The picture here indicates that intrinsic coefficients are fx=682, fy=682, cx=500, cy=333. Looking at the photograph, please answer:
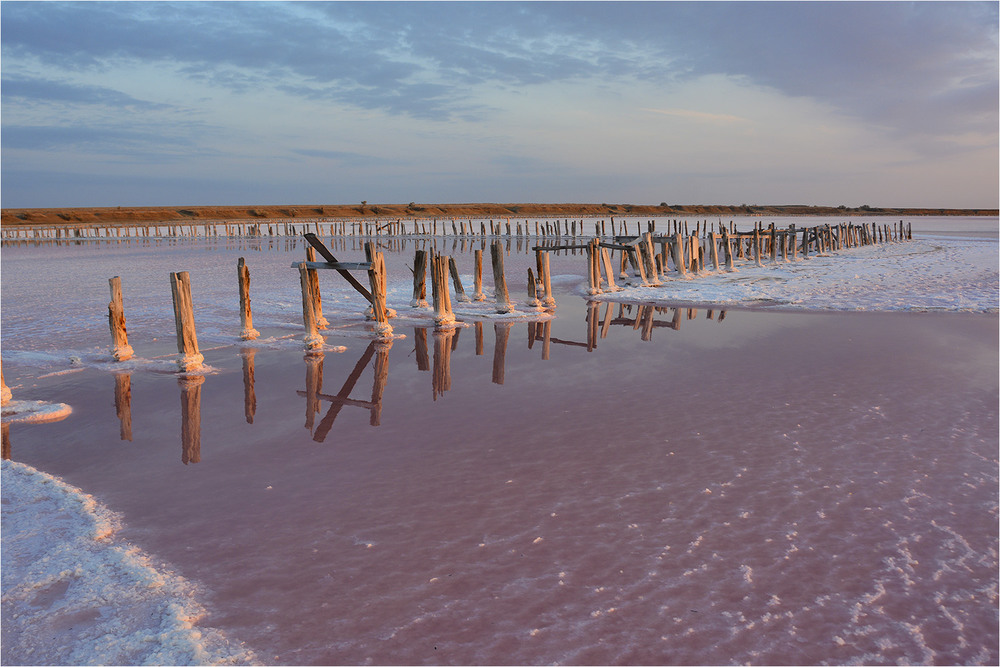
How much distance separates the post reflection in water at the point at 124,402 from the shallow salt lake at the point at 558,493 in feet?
0.16

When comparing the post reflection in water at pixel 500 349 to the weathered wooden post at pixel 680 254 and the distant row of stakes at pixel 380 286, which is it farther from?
the weathered wooden post at pixel 680 254

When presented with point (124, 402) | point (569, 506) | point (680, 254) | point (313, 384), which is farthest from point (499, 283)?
point (680, 254)

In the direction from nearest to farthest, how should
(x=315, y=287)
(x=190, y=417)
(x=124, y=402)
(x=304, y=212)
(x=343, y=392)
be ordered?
1. (x=190, y=417)
2. (x=124, y=402)
3. (x=343, y=392)
4. (x=315, y=287)
5. (x=304, y=212)

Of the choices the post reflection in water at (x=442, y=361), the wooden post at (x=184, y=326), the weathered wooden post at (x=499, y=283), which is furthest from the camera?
the weathered wooden post at (x=499, y=283)

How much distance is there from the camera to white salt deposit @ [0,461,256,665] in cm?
346

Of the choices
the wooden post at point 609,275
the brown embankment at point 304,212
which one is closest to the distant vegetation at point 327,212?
the brown embankment at point 304,212

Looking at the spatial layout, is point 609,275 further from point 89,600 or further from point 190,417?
point 89,600

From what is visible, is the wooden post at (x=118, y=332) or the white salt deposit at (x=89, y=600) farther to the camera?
the wooden post at (x=118, y=332)

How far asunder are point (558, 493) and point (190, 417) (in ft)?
14.4

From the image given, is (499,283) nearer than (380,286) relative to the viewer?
No

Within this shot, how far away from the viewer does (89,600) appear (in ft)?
12.8

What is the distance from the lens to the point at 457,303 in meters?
16.4

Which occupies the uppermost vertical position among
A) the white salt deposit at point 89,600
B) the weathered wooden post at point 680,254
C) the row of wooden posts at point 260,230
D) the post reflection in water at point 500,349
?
the row of wooden posts at point 260,230

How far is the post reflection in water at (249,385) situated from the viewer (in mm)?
7611
